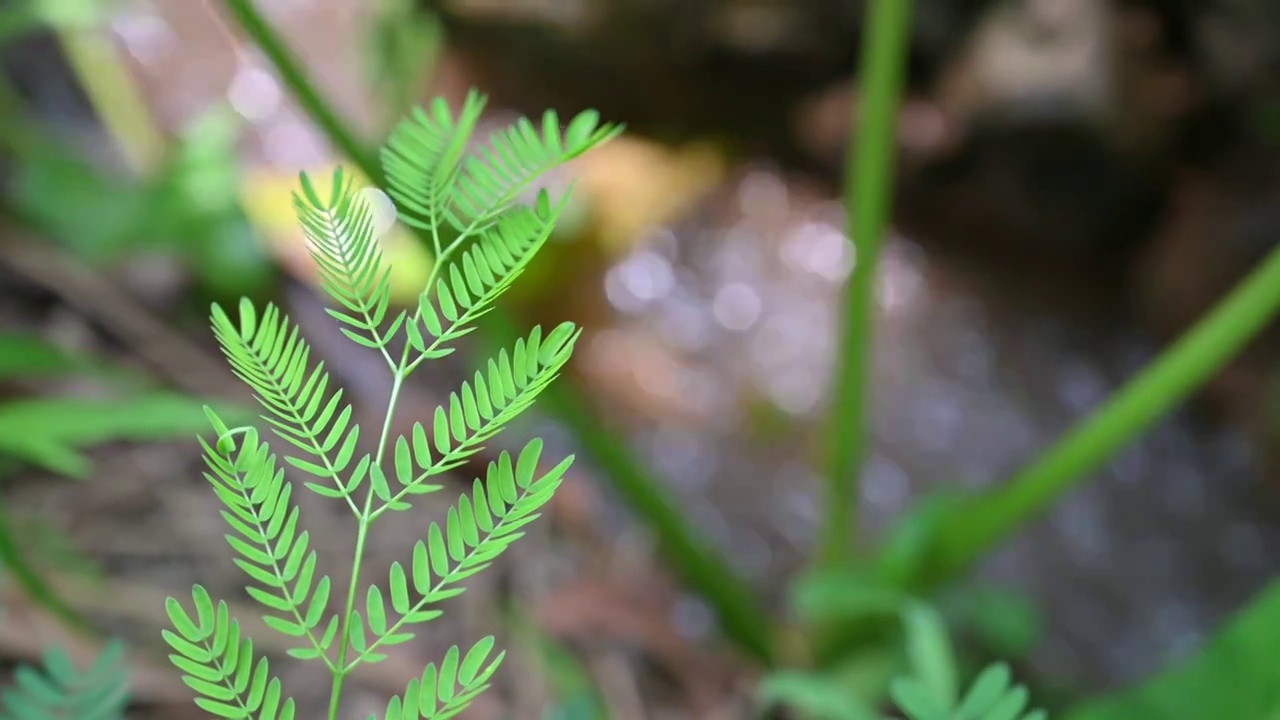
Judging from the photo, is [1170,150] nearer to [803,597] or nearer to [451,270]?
[803,597]

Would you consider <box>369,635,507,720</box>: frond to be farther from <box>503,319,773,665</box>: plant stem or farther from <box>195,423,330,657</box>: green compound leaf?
<box>503,319,773,665</box>: plant stem

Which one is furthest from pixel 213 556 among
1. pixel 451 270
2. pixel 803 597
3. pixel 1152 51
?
pixel 1152 51

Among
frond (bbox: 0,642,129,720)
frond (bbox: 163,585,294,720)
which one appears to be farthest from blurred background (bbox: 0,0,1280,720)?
frond (bbox: 163,585,294,720)

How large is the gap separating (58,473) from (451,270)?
0.78 metres

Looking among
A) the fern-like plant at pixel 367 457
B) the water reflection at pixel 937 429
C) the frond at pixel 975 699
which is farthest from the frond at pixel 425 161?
the water reflection at pixel 937 429

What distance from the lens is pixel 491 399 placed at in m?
0.31

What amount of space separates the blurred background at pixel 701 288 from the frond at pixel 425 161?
464 mm

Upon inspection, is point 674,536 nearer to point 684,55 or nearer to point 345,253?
point 345,253

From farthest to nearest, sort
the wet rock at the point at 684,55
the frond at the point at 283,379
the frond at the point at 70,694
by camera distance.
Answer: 1. the wet rock at the point at 684,55
2. the frond at the point at 70,694
3. the frond at the point at 283,379

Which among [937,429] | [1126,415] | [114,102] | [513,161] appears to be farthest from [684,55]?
[513,161]

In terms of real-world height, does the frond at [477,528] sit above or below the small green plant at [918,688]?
below

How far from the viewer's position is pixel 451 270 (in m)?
0.32

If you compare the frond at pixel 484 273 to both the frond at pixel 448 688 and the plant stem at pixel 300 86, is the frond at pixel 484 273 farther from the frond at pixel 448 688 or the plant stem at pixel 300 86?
the plant stem at pixel 300 86

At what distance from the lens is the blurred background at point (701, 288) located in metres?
0.91
